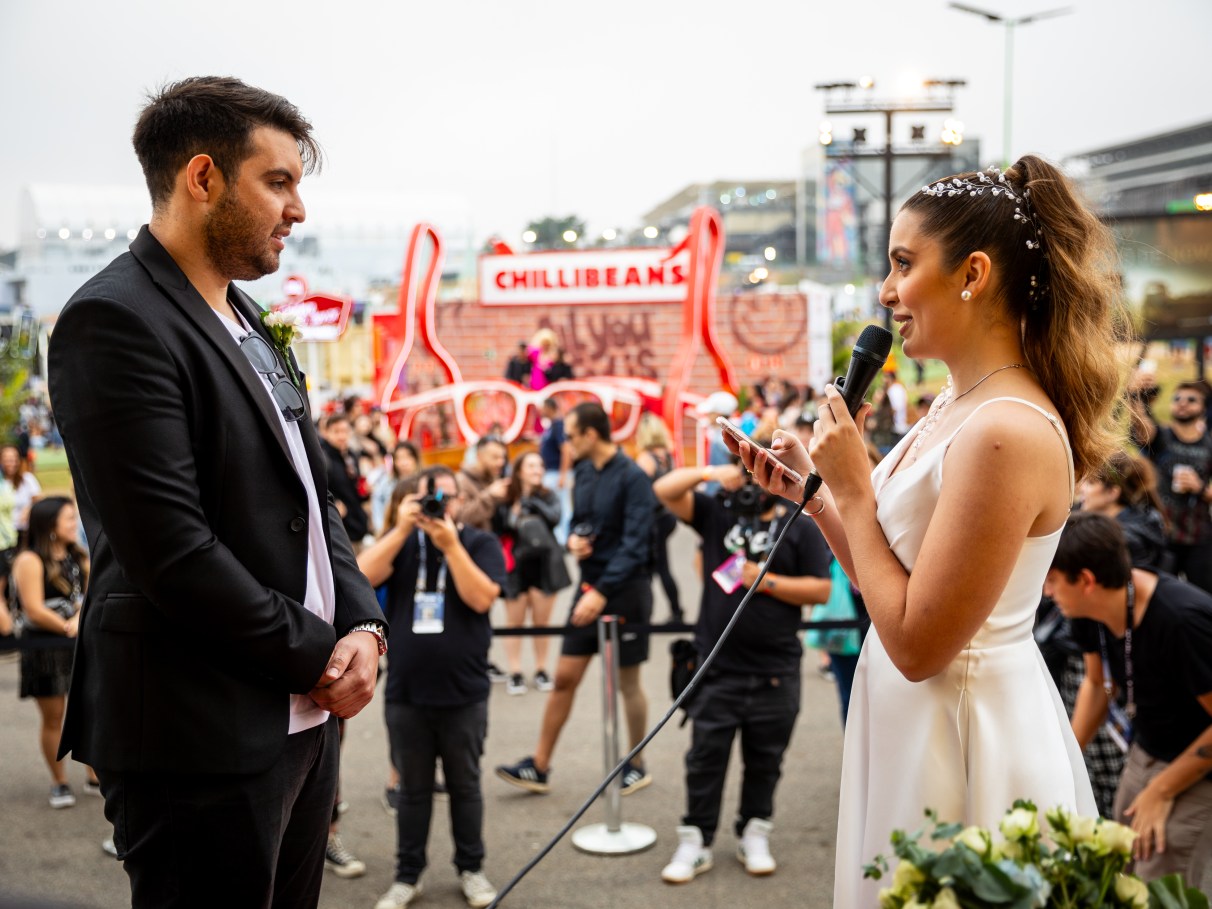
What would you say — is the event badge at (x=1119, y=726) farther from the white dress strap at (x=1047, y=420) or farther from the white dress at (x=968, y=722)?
the white dress strap at (x=1047, y=420)

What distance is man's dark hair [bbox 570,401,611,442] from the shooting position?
21.5ft

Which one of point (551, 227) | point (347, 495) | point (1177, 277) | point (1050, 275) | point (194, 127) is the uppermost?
point (551, 227)

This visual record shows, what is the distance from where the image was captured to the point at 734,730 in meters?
5.07

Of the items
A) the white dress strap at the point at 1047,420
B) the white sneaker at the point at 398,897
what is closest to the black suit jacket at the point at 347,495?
the white sneaker at the point at 398,897

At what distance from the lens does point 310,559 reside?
2.05m

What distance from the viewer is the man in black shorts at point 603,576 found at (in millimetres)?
6051

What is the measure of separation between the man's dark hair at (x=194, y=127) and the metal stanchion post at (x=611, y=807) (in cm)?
378

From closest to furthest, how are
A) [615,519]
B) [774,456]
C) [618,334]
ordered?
[774,456]
[615,519]
[618,334]

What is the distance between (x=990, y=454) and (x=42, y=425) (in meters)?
23.9

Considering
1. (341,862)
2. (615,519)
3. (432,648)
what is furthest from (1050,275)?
(615,519)

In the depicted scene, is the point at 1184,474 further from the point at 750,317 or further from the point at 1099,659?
the point at 750,317

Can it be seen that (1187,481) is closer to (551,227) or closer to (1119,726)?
(1119,726)

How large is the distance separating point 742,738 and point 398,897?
1.65 m

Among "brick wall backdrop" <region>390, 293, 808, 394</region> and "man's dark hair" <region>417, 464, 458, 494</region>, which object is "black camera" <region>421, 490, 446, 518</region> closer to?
"man's dark hair" <region>417, 464, 458, 494</region>
